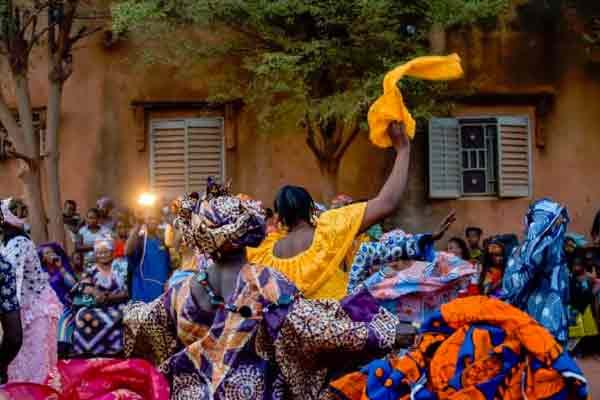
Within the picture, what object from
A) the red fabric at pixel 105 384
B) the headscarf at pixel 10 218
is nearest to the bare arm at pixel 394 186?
the red fabric at pixel 105 384

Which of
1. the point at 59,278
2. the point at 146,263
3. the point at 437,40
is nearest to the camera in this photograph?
the point at 59,278

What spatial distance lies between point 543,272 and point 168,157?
10070 millimetres

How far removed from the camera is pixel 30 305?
239 inches

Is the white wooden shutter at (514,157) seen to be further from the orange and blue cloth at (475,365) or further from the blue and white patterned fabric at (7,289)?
the blue and white patterned fabric at (7,289)

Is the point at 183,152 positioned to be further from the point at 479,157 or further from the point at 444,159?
the point at 479,157

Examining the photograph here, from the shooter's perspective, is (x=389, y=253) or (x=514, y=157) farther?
(x=514, y=157)

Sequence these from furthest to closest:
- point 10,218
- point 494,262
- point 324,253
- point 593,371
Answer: point 593,371 → point 494,262 → point 10,218 → point 324,253

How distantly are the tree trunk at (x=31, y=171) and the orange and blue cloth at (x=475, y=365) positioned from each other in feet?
35.5

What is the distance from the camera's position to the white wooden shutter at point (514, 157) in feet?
51.8

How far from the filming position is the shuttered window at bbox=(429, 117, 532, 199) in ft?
51.8

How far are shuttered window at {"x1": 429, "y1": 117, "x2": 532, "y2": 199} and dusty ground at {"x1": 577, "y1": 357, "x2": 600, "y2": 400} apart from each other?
4.57 m

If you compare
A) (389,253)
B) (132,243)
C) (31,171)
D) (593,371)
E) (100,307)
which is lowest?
(593,371)

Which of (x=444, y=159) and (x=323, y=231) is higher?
(x=444, y=159)

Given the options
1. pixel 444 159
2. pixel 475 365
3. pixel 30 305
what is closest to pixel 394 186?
pixel 475 365
